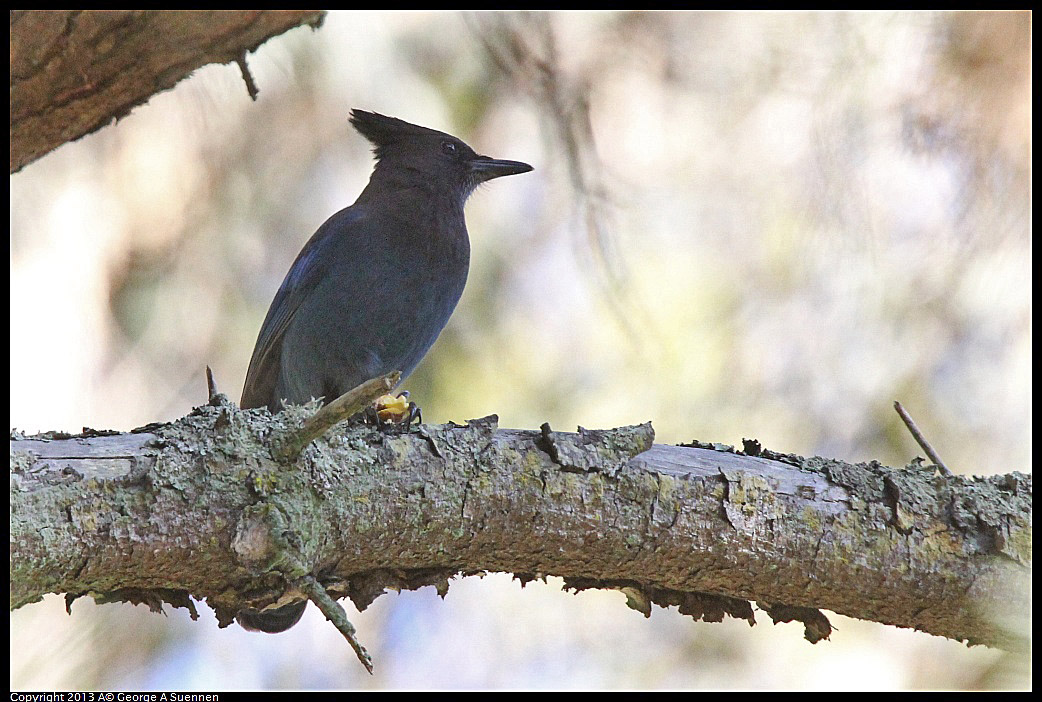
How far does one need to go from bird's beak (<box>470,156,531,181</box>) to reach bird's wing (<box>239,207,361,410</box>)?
0.54 m

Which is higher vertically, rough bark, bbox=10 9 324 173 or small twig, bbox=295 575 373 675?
rough bark, bbox=10 9 324 173

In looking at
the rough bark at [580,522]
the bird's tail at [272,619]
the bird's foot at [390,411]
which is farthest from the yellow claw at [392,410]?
the bird's tail at [272,619]

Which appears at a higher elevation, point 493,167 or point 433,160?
point 433,160

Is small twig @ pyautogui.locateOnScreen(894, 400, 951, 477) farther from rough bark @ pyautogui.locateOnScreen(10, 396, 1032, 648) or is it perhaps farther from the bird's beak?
the bird's beak

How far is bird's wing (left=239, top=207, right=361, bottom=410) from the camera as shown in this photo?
3.96 m

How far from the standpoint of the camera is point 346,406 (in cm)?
184

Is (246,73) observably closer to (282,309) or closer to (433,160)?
(282,309)

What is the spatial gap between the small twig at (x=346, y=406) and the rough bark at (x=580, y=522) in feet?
0.88

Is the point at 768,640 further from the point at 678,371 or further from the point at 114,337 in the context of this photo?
the point at 114,337

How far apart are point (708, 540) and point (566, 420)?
67.3 inches

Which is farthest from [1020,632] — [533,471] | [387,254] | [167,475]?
[387,254]

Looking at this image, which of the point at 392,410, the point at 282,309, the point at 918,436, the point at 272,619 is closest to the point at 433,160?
the point at 282,309

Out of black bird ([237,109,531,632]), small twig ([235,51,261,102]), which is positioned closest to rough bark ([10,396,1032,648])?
small twig ([235,51,261,102])

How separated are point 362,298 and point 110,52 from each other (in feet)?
4.99
